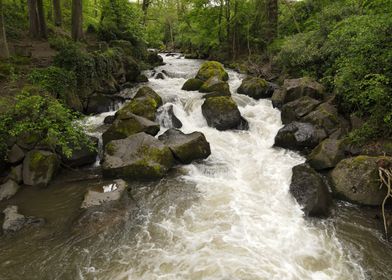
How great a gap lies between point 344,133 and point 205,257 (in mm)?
7381

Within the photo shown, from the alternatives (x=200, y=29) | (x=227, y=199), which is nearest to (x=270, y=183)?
(x=227, y=199)

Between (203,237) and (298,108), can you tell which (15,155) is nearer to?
(203,237)

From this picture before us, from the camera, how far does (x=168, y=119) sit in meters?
12.8

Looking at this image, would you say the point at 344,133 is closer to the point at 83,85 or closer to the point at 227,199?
the point at 227,199

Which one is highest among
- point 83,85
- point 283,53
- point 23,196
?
point 283,53

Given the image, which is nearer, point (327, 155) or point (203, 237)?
point (203, 237)

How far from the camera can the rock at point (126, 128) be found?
10.7 metres

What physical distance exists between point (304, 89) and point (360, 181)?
625 centimetres

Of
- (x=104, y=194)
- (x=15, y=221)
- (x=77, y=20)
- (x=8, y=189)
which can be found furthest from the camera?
(x=77, y=20)

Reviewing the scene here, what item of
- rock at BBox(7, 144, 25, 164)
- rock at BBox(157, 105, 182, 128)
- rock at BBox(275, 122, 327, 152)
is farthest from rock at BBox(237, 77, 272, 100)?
rock at BBox(7, 144, 25, 164)

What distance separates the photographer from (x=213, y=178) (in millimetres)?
9211

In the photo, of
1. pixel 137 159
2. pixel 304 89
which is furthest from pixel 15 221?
pixel 304 89

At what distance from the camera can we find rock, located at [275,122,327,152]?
1071 cm

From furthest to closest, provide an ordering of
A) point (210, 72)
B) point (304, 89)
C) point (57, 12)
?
point (57, 12) < point (210, 72) < point (304, 89)
